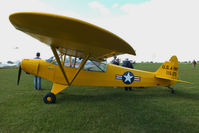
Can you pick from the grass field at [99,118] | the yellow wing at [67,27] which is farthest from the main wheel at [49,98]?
the yellow wing at [67,27]

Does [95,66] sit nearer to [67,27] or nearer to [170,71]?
[67,27]

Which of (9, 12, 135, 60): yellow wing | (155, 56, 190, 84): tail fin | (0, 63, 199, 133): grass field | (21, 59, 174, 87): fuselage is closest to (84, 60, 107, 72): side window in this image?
(21, 59, 174, 87): fuselage

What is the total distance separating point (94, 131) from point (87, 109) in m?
1.04

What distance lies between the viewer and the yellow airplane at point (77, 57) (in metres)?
1.90

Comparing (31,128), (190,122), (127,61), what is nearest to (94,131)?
(31,128)

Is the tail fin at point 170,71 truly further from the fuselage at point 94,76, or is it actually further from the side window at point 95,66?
the side window at point 95,66

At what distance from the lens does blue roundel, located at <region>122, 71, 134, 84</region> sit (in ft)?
15.2

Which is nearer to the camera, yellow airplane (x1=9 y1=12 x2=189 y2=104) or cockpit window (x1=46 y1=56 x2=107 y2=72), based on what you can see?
yellow airplane (x1=9 y1=12 x2=189 y2=104)

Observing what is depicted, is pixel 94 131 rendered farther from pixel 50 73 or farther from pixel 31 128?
pixel 50 73

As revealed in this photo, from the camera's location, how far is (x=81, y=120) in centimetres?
257

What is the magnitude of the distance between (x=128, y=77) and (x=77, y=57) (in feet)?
7.25

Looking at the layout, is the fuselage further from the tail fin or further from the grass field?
the grass field

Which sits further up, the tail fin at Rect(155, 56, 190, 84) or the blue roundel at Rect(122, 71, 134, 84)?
the tail fin at Rect(155, 56, 190, 84)

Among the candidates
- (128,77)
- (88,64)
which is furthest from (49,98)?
(128,77)
